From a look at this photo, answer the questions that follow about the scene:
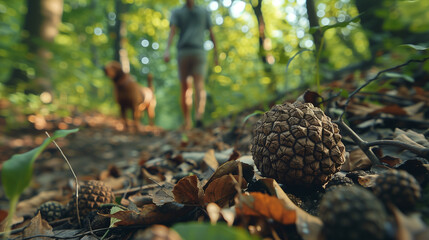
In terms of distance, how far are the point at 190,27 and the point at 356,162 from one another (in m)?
5.00

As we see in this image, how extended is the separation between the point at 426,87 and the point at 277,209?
8.03 ft

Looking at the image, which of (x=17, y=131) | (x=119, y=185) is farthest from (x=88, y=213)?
(x=17, y=131)

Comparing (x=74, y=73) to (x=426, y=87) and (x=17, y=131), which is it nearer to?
(x=17, y=131)

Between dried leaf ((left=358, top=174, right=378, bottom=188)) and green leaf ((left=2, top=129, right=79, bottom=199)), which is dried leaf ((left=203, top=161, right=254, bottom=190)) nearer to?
dried leaf ((left=358, top=174, right=378, bottom=188))

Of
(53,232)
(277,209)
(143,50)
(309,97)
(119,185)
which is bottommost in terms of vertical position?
(119,185)

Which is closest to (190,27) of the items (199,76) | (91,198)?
(199,76)

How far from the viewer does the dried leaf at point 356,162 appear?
108 centimetres

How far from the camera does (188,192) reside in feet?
2.88

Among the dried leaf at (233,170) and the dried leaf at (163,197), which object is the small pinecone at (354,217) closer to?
the dried leaf at (233,170)

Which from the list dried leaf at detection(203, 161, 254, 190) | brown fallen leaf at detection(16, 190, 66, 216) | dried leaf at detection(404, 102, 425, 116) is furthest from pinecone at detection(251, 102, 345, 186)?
brown fallen leaf at detection(16, 190, 66, 216)

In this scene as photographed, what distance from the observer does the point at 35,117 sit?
5.05m

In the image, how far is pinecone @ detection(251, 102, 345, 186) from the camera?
86 cm

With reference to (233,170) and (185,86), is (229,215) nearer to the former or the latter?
(233,170)

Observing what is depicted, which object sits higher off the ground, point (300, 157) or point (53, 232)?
point (300, 157)
